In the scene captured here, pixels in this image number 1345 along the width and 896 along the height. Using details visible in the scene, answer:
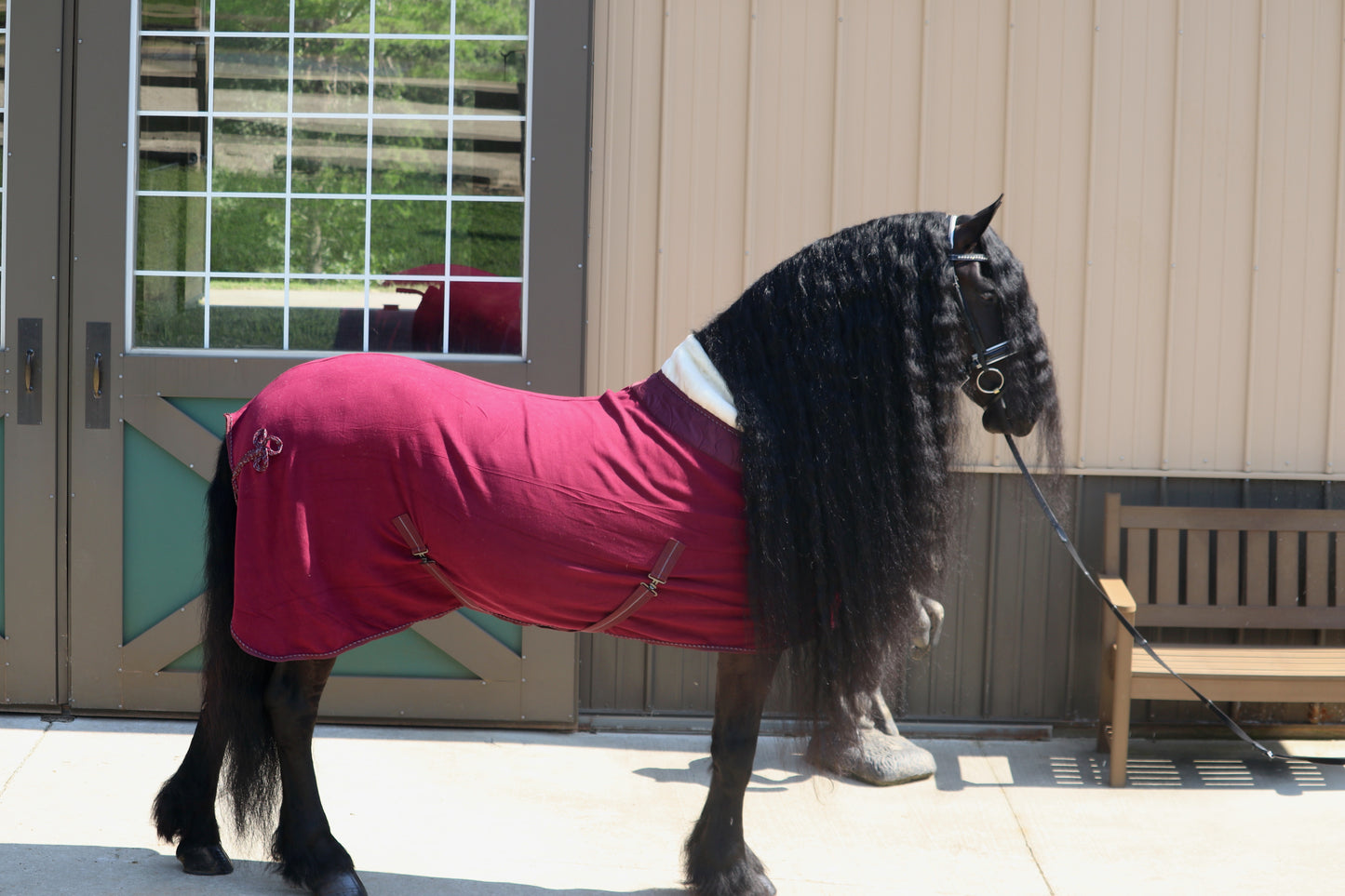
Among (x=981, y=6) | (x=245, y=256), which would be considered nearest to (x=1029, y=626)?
(x=981, y=6)

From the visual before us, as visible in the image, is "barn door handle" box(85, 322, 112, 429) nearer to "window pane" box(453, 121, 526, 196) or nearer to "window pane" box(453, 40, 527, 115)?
"window pane" box(453, 121, 526, 196)

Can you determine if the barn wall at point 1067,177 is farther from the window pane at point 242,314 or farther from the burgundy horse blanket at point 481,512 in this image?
the burgundy horse blanket at point 481,512

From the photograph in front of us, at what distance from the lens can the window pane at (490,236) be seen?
4043 mm

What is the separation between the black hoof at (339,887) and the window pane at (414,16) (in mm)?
2908

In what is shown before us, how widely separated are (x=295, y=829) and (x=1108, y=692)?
2.78 m

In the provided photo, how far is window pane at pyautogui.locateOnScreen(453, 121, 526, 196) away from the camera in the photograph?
13.2 ft

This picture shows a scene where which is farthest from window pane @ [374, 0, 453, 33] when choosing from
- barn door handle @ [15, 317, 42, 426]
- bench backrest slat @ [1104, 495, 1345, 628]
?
bench backrest slat @ [1104, 495, 1345, 628]

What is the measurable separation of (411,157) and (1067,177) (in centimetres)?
240

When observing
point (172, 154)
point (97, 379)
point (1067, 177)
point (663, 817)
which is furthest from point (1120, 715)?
point (172, 154)

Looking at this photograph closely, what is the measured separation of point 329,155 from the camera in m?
4.04

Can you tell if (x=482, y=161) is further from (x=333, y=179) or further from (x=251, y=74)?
(x=251, y=74)

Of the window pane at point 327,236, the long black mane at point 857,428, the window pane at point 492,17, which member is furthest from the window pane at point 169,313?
the long black mane at point 857,428

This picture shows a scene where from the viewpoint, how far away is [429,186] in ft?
13.3

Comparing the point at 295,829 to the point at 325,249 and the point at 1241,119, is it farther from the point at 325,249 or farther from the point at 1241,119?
the point at 1241,119
